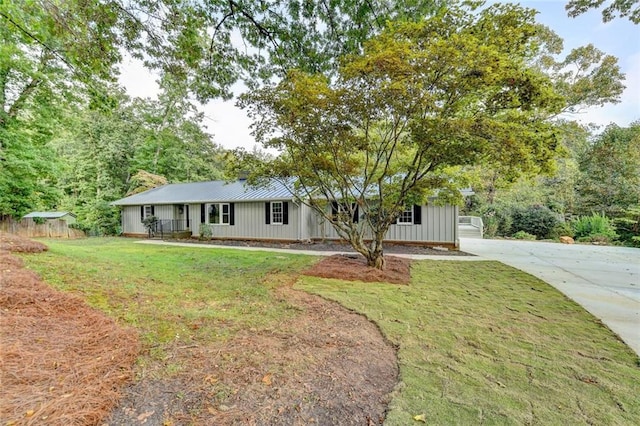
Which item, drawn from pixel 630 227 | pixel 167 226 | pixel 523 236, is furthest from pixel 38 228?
pixel 630 227

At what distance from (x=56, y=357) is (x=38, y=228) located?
17.5 m

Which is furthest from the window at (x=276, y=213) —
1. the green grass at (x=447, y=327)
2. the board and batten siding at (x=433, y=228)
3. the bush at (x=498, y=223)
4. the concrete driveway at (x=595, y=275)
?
the bush at (x=498, y=223)

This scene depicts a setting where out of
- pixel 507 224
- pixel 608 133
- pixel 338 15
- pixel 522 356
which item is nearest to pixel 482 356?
pixel 522 356

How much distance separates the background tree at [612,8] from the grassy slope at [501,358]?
5274 mm

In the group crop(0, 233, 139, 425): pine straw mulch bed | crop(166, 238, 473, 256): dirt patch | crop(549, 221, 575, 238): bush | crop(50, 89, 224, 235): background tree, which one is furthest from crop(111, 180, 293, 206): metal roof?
crop(549, 221, 575, 238): bush

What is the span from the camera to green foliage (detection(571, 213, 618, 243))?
1341cm

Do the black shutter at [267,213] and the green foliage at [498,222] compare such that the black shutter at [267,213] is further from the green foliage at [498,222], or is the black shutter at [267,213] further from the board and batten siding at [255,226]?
the green foliage at [498,222]

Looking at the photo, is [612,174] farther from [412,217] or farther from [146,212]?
[146,212]

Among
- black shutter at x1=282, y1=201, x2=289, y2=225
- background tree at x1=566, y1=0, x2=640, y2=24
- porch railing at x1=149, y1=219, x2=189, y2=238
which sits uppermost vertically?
background tree at x1=566, y1=0, x2=640, y2=24

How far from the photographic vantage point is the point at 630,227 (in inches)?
531

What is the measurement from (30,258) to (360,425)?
24.0ft

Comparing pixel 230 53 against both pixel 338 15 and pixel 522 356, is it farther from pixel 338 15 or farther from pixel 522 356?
pixel 522 356

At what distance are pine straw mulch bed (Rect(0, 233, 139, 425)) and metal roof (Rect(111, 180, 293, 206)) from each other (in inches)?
347

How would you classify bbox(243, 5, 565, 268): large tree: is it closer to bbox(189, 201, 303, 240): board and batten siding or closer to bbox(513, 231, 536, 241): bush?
bbox(189, 201, 303, 240): board and batten siding
